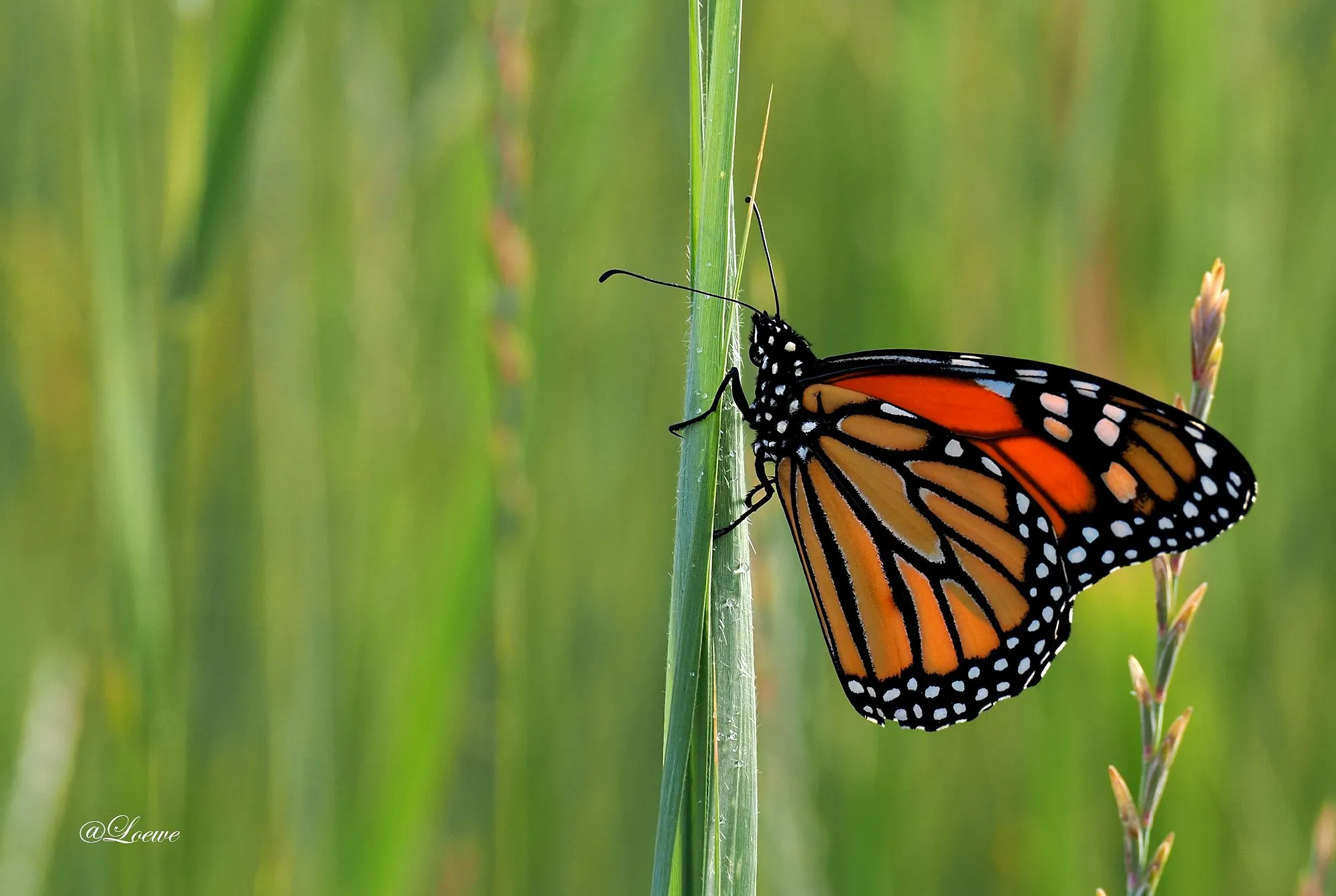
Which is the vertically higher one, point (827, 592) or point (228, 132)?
point (228, 132)

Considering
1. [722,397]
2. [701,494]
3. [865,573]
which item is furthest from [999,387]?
[701,494]

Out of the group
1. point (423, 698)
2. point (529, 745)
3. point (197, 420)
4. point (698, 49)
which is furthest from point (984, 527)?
point (197, 420)

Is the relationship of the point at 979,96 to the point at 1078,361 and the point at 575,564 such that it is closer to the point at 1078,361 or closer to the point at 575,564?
the point at 1078,361

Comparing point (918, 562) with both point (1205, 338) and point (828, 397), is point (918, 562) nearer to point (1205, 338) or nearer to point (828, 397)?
point (828, 397)

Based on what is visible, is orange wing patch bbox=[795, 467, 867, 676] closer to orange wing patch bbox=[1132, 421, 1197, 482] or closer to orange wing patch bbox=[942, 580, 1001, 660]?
orange wing patch bbox=[942, 580, 1001, 660]

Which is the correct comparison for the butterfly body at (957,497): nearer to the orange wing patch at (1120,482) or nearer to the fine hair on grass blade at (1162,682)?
the orange wing patch at (1120,482)

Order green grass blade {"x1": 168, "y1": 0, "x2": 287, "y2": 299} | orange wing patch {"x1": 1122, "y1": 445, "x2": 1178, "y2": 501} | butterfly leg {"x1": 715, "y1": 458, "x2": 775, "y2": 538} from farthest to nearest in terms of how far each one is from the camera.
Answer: orange wing patch {"x1": 1122, "y1": 445, "x2": 1178, "y2": 501} → butterfly leg {"x1": 715, "y1": 458, "x2": 775, "y2": 538} → green grass blade {"x1": 168, "y1": 0, "x2": 287, "y2": 299}

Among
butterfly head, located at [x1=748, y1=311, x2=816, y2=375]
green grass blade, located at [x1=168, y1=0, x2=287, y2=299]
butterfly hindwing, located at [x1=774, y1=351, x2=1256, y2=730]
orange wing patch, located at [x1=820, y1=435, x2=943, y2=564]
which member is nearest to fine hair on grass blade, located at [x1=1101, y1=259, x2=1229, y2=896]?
butterfly hindwing, located at [x1=774, y1=351, x2=1256, y2=730]
